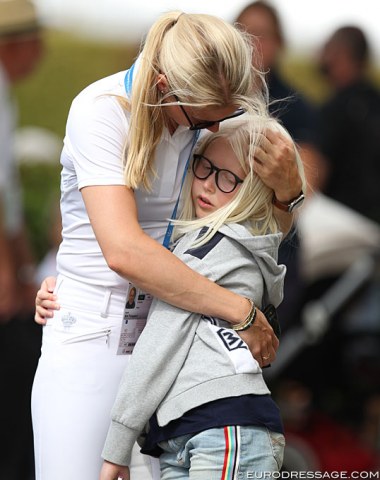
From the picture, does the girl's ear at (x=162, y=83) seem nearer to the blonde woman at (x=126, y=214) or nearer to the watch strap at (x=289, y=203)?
the blonde woman at (x=126, y=214)

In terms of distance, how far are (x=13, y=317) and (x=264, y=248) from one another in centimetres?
271

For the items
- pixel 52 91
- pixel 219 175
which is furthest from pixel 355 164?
pixel 219 175

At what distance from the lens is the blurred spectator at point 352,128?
18.2ft

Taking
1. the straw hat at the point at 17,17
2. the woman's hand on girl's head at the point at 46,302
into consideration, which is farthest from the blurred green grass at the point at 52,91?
the woman's hand on girl's head at the point at 46,302

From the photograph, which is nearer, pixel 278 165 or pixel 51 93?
pixel 278 165

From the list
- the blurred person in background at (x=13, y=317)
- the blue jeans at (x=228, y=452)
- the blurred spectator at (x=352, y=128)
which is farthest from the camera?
the blurred spectator at (x=352, y=128)

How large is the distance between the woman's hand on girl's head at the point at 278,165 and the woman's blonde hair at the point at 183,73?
14 cm

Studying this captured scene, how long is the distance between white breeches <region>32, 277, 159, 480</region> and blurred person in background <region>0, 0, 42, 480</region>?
2.37 metres

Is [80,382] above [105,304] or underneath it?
underneath

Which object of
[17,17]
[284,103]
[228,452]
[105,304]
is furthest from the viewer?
[17,17]

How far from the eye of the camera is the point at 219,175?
275cm

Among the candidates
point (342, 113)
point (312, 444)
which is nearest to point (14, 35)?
point (342, 113)

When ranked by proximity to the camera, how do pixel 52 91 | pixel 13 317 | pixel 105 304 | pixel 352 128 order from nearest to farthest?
1. pixel 105 304
2. pixel 13 317
3. pixel 352 128
4. pixel 52 91

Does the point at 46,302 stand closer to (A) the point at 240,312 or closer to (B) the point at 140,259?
(B) the point at 140,259
